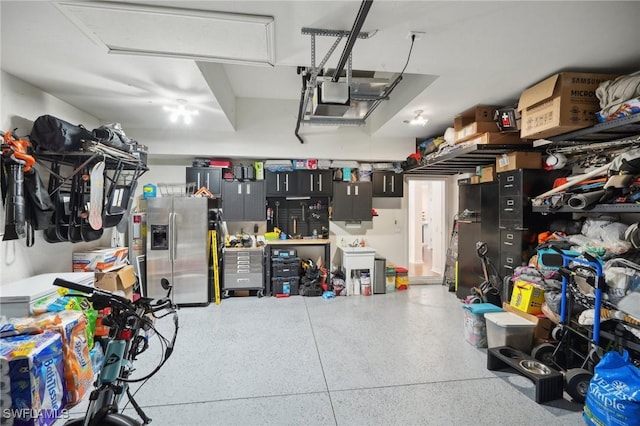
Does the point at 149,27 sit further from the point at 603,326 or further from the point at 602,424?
the point at 603,326

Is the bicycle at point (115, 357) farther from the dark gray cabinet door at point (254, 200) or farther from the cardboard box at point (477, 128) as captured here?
the cardboard box at point (477, 128)

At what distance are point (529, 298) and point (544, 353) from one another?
1.67ft

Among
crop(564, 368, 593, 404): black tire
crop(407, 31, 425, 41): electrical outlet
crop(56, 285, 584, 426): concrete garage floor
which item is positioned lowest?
crop(56, 285, 584, 426): concrete garage floor

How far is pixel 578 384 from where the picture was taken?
2.11 meters

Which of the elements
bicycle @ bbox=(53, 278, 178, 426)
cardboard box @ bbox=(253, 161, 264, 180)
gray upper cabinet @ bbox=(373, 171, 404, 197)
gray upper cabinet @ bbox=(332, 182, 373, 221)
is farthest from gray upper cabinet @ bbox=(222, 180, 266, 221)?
bicycle @ bbox=(53, 278, 178, 426)

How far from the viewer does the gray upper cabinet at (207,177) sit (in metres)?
4.82

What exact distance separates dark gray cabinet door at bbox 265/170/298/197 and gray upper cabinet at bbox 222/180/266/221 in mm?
131

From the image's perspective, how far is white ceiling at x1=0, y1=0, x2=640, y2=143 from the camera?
5.89 ft

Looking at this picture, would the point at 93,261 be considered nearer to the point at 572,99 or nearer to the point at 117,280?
the point at 117,280

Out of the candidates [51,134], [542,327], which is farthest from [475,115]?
[51,134]

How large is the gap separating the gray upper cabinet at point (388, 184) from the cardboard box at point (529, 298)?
280cm

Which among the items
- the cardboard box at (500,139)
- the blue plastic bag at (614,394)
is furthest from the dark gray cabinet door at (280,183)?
the blue plastic bag at (614,394)

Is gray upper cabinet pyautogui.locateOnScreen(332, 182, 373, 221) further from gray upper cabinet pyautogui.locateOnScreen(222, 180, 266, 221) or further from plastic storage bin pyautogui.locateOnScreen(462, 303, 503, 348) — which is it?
plastic storage bin pyautogui.locateOnScreen(462, 303, 503, 348)

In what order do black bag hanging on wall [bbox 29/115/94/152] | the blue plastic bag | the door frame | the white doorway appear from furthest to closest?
the white doorway → the door frame → black bag hanging on wall [bbox 29/115/94/152] → the blue plastic bag
